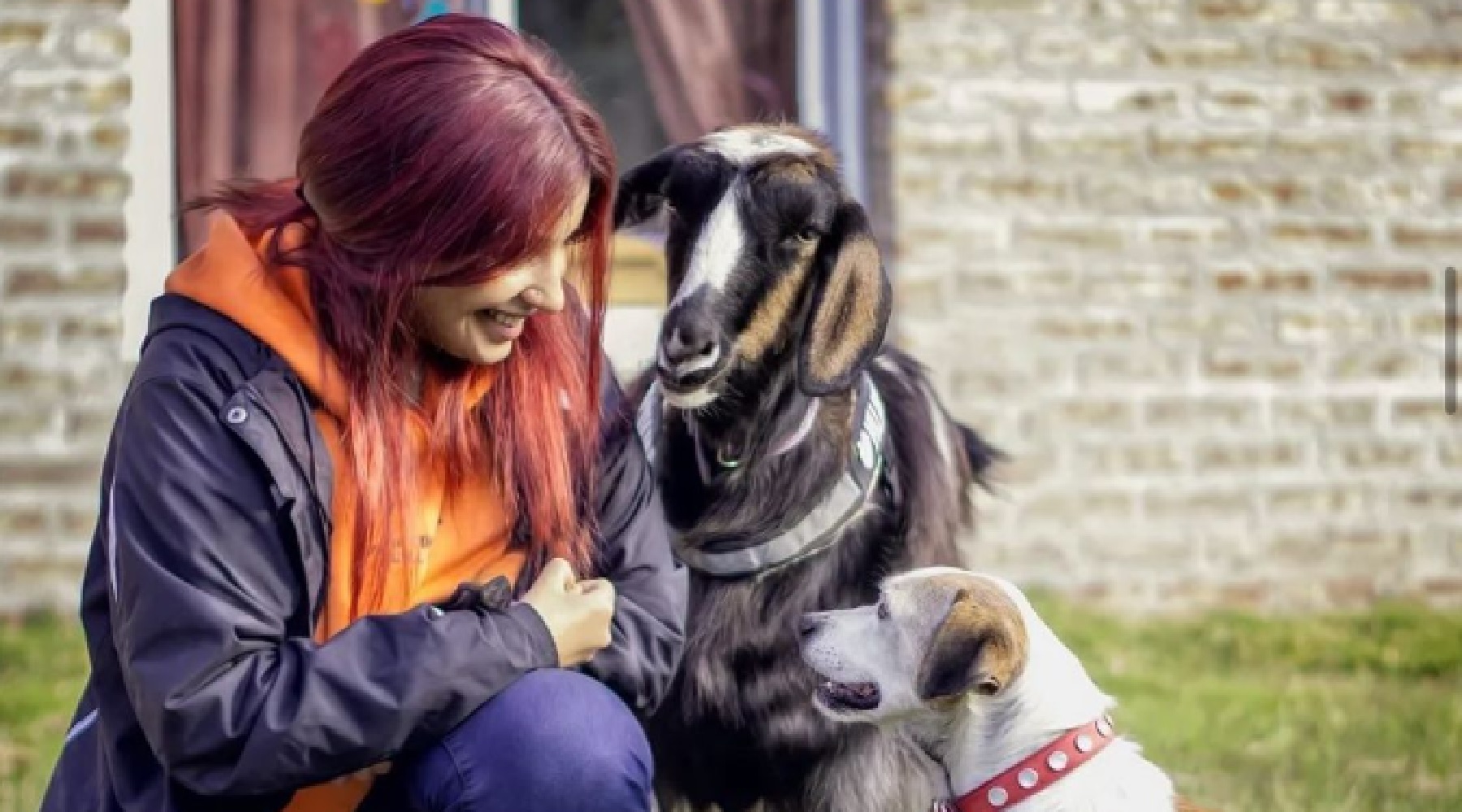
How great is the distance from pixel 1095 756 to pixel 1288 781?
1606 millimetres

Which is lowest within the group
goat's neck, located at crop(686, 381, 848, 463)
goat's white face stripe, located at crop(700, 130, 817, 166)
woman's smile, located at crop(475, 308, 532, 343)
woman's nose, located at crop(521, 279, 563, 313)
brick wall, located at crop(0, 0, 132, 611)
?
brick wall, located at crop(0, 0, 132, 611)

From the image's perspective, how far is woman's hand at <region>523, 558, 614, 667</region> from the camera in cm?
292

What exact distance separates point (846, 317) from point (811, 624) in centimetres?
53

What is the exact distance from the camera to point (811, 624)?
11.8ft

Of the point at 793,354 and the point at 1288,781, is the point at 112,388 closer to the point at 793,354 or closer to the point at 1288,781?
the point at 793,354

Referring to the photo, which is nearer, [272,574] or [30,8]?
[272,574]

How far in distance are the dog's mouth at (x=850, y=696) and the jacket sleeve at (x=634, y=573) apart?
0.35m

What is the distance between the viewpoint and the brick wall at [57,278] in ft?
19.5

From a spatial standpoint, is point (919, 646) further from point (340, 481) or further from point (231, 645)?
point (231, 645)

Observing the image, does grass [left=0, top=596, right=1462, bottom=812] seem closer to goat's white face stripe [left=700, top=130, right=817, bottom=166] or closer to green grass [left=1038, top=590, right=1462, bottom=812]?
green grass [left=1038, top=590, right=1462, bottom=812]

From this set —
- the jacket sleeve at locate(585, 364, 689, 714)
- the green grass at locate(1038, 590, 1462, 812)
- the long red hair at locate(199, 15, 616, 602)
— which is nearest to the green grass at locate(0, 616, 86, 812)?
the jacket sleeve at locate(585, 364, 689, 714)

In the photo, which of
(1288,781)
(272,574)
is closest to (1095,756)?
(272,574)

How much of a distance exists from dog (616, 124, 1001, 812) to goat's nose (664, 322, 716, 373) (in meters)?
0.05

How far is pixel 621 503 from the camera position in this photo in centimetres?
324
